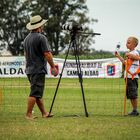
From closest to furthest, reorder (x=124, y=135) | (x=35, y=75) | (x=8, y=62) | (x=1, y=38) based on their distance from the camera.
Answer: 1. (x=124, y=135)
2. (x=35, y=75)
3. (x=8, y=62)
4. (x=1, y=38)

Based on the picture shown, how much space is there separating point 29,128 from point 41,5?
231ft

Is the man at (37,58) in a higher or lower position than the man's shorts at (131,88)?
higher

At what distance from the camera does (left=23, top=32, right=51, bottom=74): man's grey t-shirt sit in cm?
1107

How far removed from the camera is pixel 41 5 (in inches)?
3118

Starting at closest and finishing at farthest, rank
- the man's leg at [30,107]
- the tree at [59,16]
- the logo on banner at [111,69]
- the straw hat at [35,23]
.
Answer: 1. the man's leg at [30,107]
2. the straw hat at [35,23]
3. the logo on banner at [111,69]
4. the tree at [59,16]

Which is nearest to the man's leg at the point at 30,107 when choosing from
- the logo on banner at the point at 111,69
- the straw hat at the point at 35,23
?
the straw hat at the point at 35,23

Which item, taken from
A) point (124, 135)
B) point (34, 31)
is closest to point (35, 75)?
point (34, 31)

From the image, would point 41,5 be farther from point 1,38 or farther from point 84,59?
point 84,59

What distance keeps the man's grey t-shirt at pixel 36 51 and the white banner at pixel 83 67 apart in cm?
2390

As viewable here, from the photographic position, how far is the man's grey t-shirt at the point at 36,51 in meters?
11.1

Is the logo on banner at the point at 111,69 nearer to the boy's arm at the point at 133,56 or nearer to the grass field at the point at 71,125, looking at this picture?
the grass field at the point at 71,125

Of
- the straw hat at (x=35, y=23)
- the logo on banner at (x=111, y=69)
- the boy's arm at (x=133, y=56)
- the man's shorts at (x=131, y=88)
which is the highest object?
the straw hat at (x=35, y=23)

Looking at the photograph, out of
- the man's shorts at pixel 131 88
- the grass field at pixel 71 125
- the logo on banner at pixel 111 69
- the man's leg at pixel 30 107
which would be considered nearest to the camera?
the grass field at pixel 71 125

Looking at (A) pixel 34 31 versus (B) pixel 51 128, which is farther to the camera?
(A) pixel 34 31
